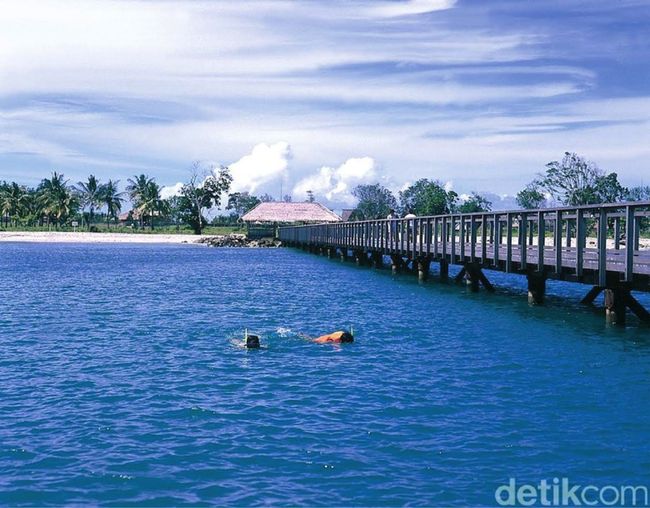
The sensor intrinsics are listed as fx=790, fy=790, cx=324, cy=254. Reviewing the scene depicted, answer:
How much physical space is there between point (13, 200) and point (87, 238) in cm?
1953

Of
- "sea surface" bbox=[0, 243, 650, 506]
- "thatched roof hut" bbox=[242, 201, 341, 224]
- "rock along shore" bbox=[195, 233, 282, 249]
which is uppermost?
"thatched roof hut" bbox=[242, 201, 341, 224]

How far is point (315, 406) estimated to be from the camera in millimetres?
12734

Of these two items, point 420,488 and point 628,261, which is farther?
point 628,261

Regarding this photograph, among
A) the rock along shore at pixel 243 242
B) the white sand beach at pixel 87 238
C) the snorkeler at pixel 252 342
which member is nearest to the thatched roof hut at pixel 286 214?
the white sand beach at pixel 87 238

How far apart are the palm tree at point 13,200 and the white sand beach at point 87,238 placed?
706 centimetres

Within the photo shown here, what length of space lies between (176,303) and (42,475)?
1914 cm

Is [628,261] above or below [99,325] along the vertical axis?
above

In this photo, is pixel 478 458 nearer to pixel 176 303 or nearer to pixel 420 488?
pixel 420 488

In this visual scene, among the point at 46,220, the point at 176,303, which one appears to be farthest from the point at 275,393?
the point at 46,220

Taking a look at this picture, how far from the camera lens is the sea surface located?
9.40 metres

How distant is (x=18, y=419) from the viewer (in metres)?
12.0

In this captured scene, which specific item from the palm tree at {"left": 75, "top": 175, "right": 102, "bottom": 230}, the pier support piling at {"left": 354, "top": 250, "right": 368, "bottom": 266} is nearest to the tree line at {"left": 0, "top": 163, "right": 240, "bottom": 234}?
the palm tree at {"left": 75, "top": 175, "right": 102, "bottom": 230}

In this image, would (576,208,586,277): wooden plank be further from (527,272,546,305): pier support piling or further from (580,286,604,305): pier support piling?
(527,272,546,305): pier support piling

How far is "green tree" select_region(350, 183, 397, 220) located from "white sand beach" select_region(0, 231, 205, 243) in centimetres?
5582
